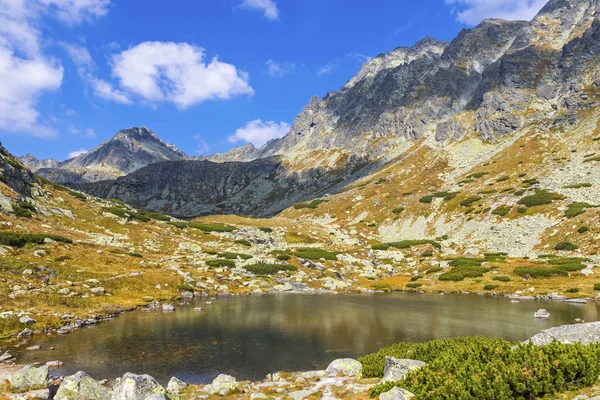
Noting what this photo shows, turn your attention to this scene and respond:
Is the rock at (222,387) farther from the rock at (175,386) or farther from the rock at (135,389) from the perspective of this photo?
the rock at (135,389)

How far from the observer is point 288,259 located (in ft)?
235

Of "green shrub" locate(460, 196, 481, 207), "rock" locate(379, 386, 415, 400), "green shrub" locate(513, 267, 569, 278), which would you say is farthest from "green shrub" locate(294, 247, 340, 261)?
"rock" locate(379, 386, 415, 400)

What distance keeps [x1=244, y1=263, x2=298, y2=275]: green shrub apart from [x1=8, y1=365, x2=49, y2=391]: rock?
4667 centimetres

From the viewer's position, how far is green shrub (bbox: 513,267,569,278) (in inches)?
2186

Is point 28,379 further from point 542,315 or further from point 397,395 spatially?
point 542,315

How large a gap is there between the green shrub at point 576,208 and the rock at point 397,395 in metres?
81.9

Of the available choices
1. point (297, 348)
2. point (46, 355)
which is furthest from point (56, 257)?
point (297, 348)

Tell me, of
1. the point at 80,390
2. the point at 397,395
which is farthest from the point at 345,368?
the point at 80,390

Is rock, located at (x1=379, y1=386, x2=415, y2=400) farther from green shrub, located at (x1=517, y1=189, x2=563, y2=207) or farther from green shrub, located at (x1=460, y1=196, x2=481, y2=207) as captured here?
green shrub, located at (x1=460, y1=196, x2=481, y2=207)

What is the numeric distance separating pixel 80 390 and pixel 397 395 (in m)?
13.3

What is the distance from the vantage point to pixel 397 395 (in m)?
11.2

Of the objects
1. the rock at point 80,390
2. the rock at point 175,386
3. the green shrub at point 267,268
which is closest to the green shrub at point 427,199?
the green shrub at point 267,268

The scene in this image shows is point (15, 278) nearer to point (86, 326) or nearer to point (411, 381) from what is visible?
point (86, 326)

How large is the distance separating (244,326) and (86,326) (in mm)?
13886
